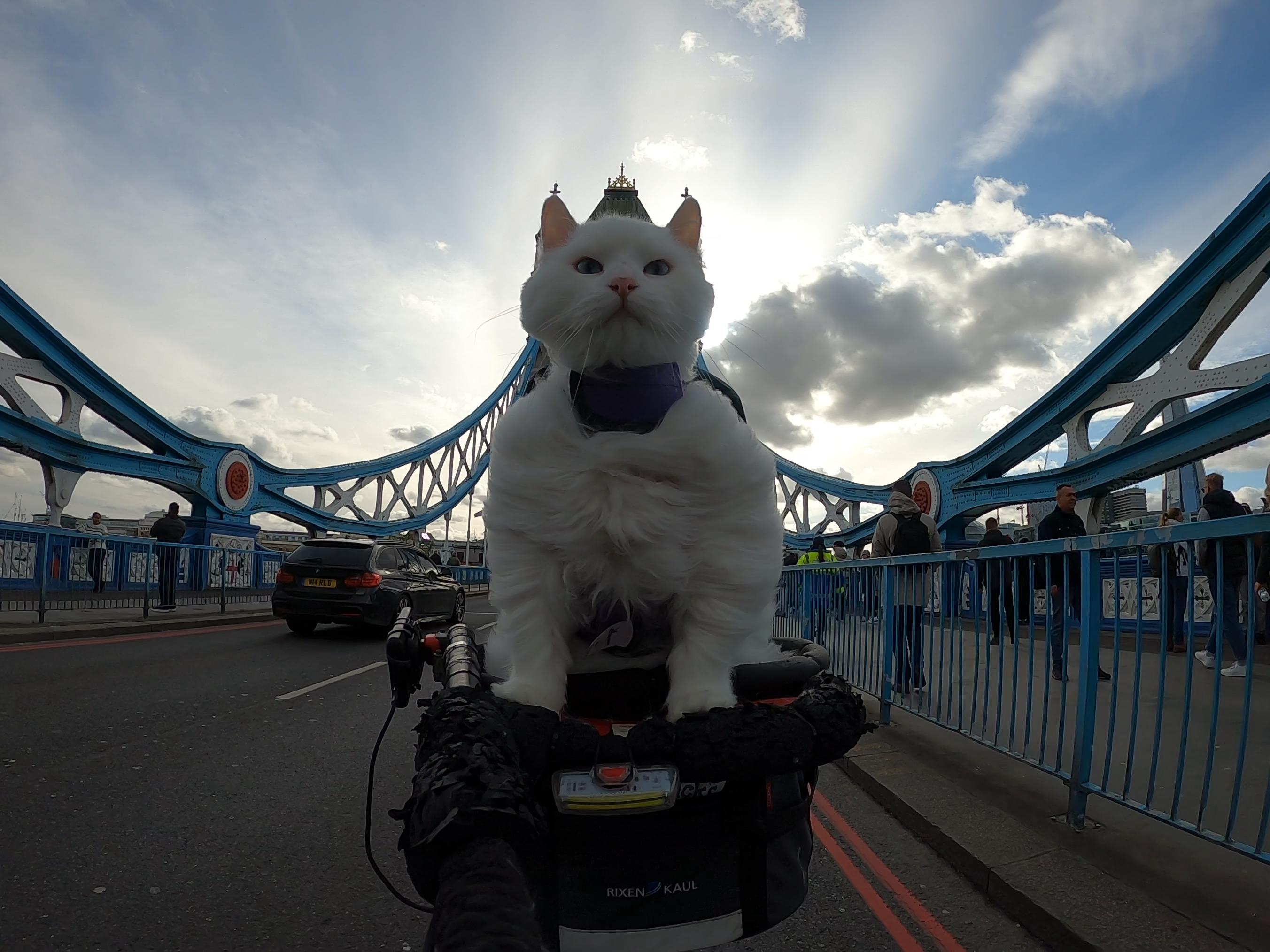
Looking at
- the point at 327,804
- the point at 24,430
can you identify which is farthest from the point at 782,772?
the point at 24,430

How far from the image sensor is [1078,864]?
2346 millimetres

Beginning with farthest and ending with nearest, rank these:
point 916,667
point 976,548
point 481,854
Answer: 1. point 916,667
2. point 976,548
3. point 481,854

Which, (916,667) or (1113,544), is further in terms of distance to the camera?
(916,667)

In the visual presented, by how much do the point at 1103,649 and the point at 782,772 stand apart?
6.08m

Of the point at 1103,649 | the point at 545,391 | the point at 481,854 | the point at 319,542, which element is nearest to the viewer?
the point at 481,854

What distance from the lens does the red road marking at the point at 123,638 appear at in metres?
6.58

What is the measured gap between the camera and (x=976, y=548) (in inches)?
142

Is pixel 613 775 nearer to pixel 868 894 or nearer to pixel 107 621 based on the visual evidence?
pixel 868 894

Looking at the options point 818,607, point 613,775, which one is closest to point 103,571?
point 818,607

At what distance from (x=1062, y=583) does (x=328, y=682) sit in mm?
5213

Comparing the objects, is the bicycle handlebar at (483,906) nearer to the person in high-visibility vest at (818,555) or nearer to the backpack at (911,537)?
the backpack at (911,537)

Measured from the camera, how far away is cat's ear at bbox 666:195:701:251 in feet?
4.73

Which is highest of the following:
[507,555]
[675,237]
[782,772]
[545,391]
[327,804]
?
[675,237]

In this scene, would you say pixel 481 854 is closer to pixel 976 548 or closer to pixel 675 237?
pixel 675 237
